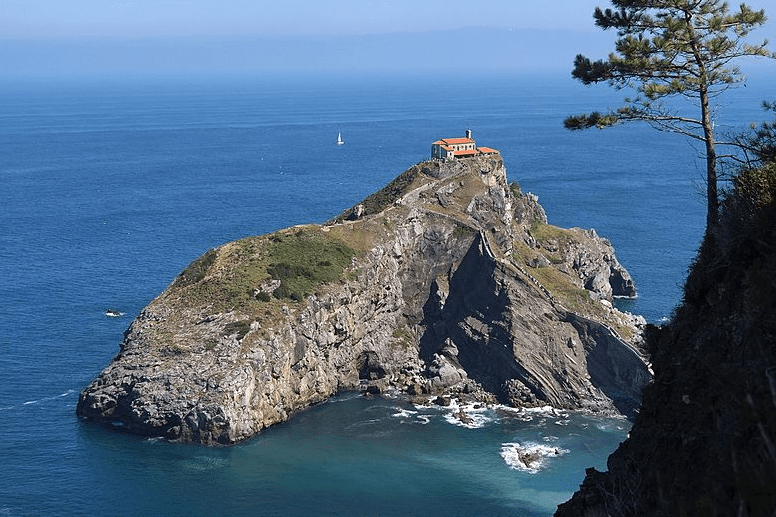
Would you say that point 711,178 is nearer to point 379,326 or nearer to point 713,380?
point 713,380

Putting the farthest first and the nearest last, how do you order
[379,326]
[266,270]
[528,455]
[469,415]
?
[379,326], [266,270], [469,415], [528,455]

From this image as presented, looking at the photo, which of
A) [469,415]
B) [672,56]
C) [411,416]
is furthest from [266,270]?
[672,56]

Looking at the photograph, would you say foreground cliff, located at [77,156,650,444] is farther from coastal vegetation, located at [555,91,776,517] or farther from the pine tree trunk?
coastal vegetation, located at [555,91,776,517]

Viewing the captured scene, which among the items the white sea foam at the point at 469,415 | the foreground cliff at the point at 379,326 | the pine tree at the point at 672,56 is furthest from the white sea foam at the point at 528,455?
the pine tree at the point at 672,56

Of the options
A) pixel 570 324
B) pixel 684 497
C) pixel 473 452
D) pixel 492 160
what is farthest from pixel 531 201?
pixel 684 497

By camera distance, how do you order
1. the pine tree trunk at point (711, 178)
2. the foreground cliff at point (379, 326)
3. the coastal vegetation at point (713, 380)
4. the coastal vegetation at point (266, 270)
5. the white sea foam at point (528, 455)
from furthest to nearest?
the coastal vegetation at point (266, 270) → the foreground cliff at point (379, 326) → the white sea foam at point (528, 455) → the pine tree trunk at point (711, 178) → the coastal vegetation at point (713, 380)

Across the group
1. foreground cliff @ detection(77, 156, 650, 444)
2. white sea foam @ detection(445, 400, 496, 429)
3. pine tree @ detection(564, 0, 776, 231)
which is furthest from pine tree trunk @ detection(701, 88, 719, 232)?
foreground cliff @ detection(77, 156, 650, 444)

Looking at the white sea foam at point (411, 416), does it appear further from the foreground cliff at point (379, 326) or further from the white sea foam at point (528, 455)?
the white sea foam at point (528, 455)
